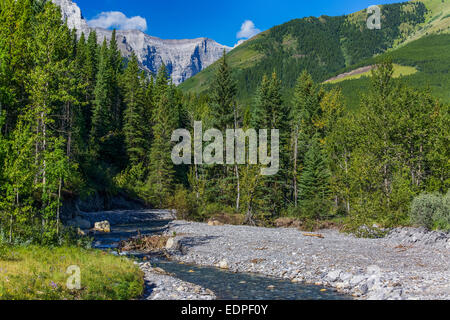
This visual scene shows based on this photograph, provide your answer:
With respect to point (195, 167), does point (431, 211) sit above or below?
below

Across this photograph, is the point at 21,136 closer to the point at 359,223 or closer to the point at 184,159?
the point at 359,223

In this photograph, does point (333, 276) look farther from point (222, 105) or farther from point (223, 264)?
point (222, 105)

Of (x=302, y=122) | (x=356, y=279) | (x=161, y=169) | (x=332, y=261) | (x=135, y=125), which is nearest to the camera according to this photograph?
(x=356, y=279)

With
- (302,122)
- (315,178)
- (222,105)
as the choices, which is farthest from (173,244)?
(302,122)

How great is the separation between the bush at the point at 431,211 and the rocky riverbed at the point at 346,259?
1011 mm

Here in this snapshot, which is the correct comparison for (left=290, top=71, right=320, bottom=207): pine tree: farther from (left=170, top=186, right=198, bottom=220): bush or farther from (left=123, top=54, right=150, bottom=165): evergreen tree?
(left=123, top=54, right=150, bottom=165): evergreen tree

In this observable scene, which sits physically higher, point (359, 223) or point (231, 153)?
point (231, 153)

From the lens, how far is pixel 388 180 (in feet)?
99.5

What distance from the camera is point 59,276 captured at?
10.2 metres

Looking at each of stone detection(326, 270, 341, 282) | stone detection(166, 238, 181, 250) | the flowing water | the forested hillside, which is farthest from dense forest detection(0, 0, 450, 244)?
stone detection(326, 270, 341, 282)

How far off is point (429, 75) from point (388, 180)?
450 feet

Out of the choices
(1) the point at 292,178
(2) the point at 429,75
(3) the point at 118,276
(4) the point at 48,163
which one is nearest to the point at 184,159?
(1) the point at 292,178

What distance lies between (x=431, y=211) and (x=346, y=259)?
10.9 metres

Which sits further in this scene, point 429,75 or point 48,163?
point 429,75
